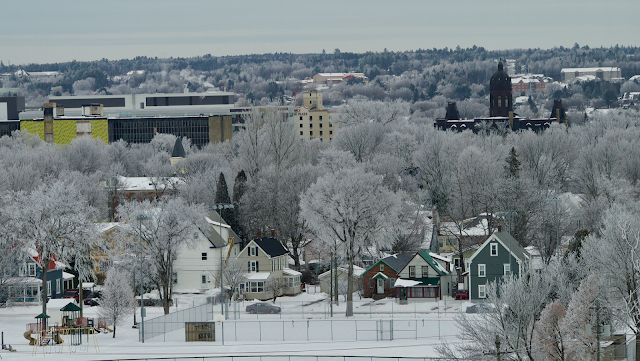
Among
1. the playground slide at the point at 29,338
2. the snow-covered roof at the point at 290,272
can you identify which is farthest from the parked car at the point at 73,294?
the playground slide at the point at 29,338

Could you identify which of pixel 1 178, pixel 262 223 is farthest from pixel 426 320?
pixel 1 178

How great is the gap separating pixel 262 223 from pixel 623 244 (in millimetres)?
42367

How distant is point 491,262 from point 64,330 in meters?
29.5

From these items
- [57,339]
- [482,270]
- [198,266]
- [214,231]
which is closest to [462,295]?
[482,270]

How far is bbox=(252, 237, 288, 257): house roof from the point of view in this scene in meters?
80.1

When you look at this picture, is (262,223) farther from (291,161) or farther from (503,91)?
(503,91)

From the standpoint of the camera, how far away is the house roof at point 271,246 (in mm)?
80062

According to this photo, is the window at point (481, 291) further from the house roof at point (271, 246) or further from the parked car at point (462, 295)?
the house roof at point (271, 246)

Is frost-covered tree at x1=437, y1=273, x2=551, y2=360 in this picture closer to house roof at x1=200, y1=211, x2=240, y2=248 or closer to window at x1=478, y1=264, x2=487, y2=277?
window at x1=478, y1=264, x2=487, y2=277

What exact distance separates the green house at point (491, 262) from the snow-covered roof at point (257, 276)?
15198 millimetres

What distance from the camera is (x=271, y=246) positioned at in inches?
3199

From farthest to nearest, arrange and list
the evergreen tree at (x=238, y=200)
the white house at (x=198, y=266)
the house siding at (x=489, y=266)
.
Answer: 1. the evergreen tree at (x=238, y=200)
2. the white house at (x=198, y=266)
3. the house siding at (x=489, y=266)

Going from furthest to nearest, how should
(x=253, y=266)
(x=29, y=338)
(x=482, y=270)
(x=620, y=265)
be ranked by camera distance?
(x=253, y=266) < (x=482, y=270) < (x=29, y=338) < (x=620, y=265)

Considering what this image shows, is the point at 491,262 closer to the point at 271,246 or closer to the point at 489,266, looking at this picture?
the point at 489,266
